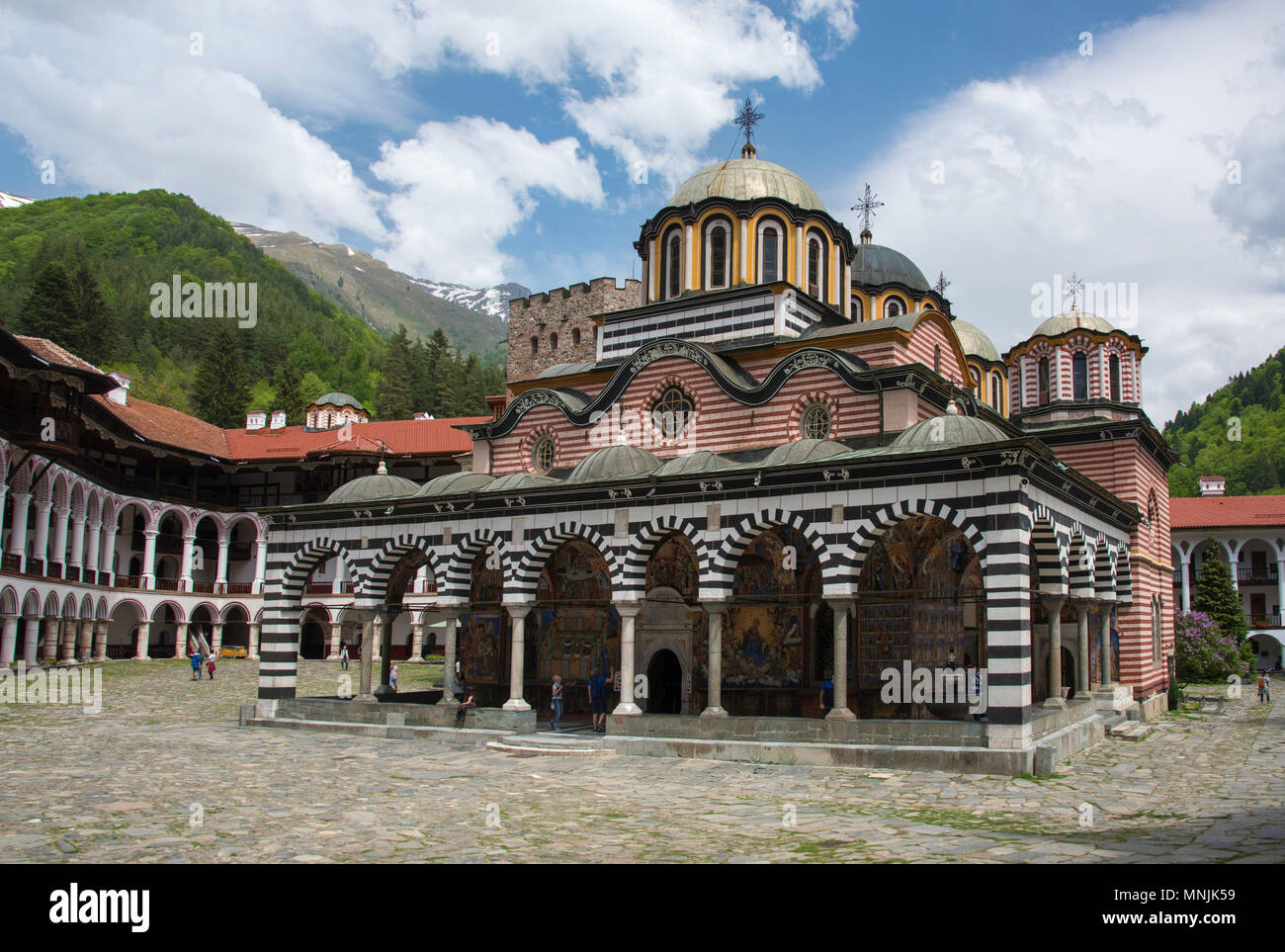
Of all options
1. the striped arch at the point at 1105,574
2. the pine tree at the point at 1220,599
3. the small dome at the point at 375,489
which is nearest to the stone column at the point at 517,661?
the small dome at the point at 375,489

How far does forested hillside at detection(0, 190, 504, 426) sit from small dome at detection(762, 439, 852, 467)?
38.5 m

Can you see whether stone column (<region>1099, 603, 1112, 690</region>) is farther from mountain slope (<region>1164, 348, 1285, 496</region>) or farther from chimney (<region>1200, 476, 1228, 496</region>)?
mountain slope (<region>1164, 348, 1285, 496</region>)

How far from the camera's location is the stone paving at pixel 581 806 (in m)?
8.52

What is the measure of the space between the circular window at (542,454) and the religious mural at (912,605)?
22.8 feet

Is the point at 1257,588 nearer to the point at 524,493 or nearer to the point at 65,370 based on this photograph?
the point at 524,493

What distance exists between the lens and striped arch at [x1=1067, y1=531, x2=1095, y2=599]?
59.1 feet

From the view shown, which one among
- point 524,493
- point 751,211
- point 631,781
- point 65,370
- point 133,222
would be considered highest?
point 133,222

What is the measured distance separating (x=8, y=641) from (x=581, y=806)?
24.9 metres

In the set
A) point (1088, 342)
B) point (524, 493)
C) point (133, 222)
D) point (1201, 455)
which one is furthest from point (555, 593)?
point (133, 222)

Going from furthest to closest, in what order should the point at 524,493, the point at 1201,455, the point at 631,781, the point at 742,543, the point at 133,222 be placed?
the point at 133,222
the point at 1201,455
the point at 524,493
the point at 742,543
the point at 631,781

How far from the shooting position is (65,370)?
29281mm

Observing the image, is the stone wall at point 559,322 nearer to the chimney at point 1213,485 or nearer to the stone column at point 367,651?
the stone column at point 367,651
